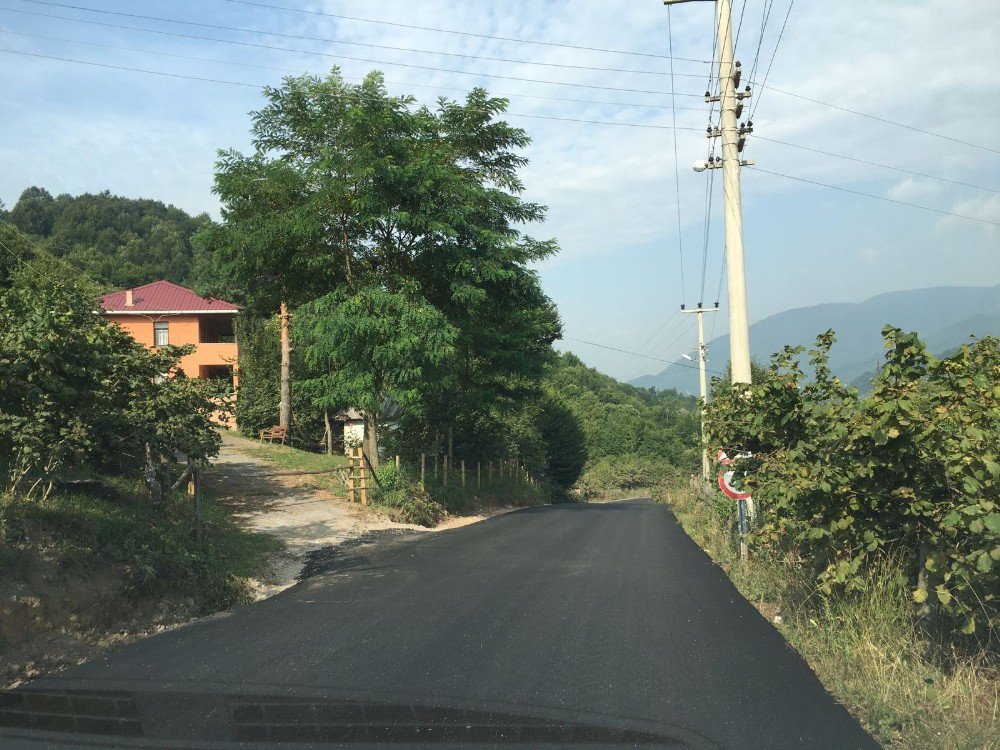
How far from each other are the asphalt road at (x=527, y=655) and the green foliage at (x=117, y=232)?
217 feet

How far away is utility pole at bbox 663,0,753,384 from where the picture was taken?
42.2ft

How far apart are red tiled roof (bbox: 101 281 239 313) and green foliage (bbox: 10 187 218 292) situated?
78.1ft

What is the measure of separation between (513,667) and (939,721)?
3095mm

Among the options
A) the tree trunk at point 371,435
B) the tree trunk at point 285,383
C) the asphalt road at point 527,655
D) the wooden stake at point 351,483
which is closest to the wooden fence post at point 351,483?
the wooden stake at point 351,483

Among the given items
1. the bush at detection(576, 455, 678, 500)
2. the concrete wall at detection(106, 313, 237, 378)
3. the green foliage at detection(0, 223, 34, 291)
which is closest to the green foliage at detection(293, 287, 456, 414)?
the green foliage at detection(0, 223, 34, 291)

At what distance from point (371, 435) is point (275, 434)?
14.7 metres

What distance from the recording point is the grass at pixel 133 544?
9.09 m

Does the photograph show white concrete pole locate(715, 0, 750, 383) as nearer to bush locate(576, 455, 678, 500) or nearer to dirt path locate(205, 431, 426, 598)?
dirt path locate(205, 431, 426, 598)

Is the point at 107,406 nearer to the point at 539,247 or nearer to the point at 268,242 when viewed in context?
the point at 268,242

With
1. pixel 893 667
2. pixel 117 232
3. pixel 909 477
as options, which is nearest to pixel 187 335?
pixel 909 477

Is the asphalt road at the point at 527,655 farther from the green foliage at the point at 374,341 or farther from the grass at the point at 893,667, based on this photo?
the green foliage at the point at 374,341

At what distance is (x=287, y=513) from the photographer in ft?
57.6

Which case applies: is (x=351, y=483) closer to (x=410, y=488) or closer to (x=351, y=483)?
(x=351, y=483)

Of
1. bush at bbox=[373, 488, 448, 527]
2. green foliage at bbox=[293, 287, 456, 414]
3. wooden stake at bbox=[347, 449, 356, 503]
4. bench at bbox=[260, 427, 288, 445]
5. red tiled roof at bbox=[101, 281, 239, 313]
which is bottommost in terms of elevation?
bush at bbox=[373, 488, 448, 527]
